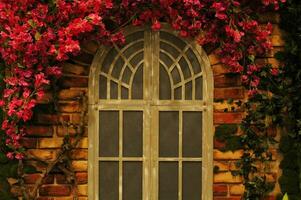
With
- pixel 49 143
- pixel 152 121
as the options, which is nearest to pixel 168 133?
pixel 152 121

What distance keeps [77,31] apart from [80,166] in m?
1.15

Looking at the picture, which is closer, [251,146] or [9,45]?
[9,45]

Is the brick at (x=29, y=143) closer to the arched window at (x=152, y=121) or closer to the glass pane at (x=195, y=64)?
the arched window at (x=152, y=121)

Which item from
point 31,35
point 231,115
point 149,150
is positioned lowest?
point 149,150

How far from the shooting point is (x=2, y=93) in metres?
4.28

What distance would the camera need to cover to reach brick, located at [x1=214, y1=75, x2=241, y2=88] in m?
4.39

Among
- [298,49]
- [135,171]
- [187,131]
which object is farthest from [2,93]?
[298,49]

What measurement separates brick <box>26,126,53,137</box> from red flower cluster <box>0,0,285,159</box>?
7 cm

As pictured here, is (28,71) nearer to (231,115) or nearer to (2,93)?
(2,93)

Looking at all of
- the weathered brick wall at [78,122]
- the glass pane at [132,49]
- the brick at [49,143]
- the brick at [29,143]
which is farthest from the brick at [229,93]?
the brick at [29,143]

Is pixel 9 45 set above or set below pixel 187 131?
above

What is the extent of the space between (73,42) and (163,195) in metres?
1.49

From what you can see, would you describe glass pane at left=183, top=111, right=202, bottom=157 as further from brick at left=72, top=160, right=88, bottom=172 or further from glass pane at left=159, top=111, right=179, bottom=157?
brick at left=72, top=160, right=88, bottom=172

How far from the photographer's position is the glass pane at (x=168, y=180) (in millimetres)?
4426
